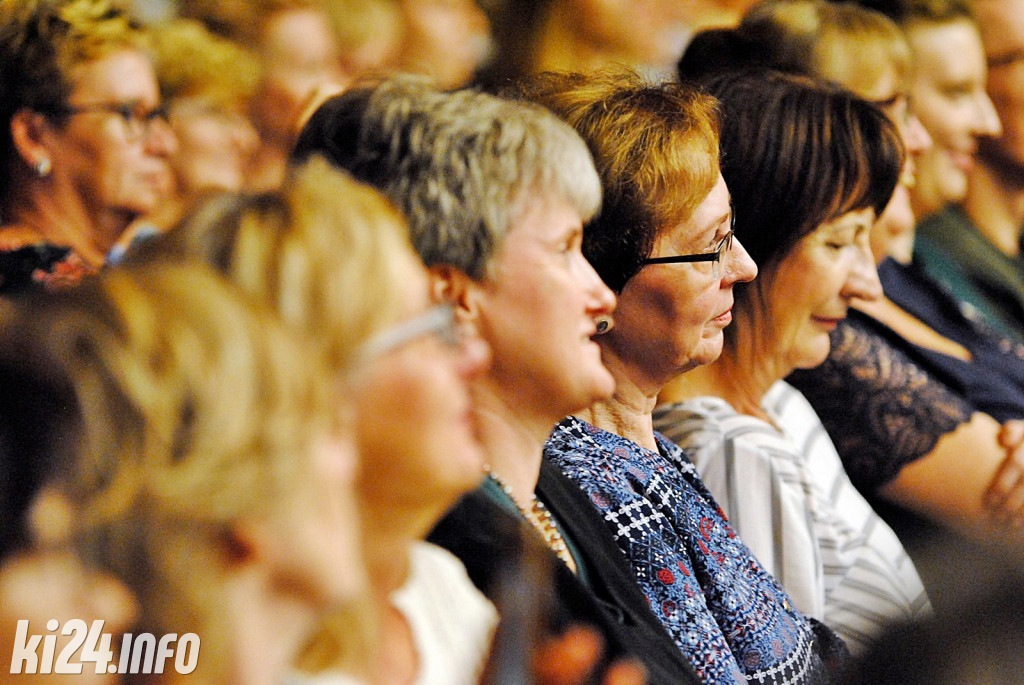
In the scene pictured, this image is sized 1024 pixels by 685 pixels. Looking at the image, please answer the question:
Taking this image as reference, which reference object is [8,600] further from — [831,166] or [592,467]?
[831,166]

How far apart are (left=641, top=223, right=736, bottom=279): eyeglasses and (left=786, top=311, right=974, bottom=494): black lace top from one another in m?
0.77

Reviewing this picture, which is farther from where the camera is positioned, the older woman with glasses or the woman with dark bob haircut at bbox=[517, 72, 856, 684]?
the older woman with glasses

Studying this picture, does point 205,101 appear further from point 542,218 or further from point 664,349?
point 542,218

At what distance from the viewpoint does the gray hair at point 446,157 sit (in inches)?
56.5

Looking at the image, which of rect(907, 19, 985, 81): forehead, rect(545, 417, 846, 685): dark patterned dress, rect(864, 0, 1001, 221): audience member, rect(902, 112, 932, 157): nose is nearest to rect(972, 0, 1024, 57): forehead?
rect(864, 0, 1001, 221): audience member

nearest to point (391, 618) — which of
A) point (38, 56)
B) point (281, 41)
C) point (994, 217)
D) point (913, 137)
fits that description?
point (38, 56)

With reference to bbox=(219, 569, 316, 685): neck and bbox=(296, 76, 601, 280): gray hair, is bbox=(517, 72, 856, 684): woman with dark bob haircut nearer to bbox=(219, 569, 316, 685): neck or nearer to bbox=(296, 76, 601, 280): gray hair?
bbox=(296, 76, 601, 280): gray hair

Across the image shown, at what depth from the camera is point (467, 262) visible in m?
1.47

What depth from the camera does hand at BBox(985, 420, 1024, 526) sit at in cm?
265

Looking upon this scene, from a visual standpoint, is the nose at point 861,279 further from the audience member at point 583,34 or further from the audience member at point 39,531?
the audience member at point 39,531

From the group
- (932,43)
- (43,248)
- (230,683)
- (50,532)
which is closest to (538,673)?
(230,683)

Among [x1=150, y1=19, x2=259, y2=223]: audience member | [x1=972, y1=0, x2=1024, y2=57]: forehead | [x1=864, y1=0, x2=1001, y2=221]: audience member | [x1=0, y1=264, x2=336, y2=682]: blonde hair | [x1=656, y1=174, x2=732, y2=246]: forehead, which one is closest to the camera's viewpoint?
[x1=0, y1=264, x2=336, y2=682]: blonde hair

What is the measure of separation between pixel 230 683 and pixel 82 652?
0.10 meters

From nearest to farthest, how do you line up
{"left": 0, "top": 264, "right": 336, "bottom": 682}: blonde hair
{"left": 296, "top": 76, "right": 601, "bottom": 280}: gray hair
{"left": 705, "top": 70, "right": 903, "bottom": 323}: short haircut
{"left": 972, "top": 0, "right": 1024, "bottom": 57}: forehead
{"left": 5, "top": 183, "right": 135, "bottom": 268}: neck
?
{"left": 0, "top": 264, "right": 336, "bottom": 682}: blonde hair
{"left": 296, "top": 76, "right": 601, "bottom": 280}: gray hair
{"left": 5, "top": 183, "right": 135, "bottom": 268}: neck
{"left": 705, "top": 70, "right": 903, "bottom": 323}: short haircut
{"left": 972, "top": 0, "right": 1024, "bottom": 57}: forehead
